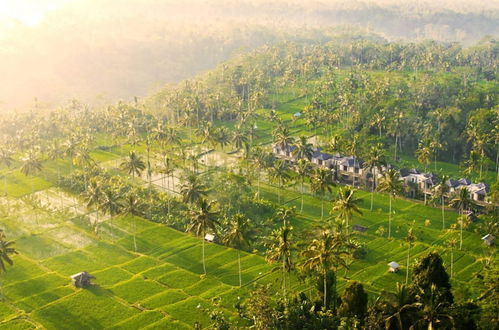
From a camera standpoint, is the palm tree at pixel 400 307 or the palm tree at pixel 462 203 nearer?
the palm tree at pixel 400 307

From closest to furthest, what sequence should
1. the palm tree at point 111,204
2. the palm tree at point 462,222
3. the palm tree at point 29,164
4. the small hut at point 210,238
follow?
the palm tree at point 462,222 < the palm tree at point 111,204 < the small hut at point 210,238 < the palm tree at point 29,164

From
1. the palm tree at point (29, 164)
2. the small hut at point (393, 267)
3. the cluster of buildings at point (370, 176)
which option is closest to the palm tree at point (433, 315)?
the small hut at point (393, 267)

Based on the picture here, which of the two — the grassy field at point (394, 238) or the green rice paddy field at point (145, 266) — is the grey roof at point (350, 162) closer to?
the grassy field at point (394, 238)

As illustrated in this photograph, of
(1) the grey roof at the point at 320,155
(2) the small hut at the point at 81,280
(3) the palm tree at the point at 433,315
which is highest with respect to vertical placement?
(3) the palm tree at the point at 433,315

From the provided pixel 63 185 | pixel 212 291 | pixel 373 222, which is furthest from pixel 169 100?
pixel 212 291

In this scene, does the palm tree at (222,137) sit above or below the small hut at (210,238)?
above

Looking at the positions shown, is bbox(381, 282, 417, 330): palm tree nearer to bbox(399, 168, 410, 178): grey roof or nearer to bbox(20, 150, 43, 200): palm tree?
bbox(399, 168, 410, 178): grey roof


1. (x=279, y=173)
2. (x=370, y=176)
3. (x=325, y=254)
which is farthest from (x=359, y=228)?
(x=325, y=254)

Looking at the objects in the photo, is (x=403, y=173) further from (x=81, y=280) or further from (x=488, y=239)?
(x=81, y=280)
